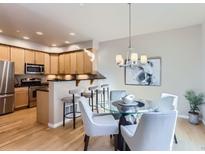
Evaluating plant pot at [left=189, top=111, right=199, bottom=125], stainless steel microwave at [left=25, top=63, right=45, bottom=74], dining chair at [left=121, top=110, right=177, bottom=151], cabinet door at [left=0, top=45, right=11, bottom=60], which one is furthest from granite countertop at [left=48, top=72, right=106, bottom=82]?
dining chair at [left=121, top=110, right=177, bottom=151]

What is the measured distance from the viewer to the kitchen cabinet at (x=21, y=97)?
5.35m

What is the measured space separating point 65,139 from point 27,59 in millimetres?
4117

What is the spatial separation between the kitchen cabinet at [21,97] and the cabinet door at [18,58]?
27.6 inches

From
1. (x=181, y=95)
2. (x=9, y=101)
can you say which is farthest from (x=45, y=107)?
(x=181, y=95)

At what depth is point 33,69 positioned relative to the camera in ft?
20.4

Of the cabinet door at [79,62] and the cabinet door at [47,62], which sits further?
the cabinet door at [47,62]

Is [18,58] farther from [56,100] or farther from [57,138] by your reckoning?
[57,138]

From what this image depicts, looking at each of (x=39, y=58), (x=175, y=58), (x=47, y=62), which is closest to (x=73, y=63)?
(x=47, y=62)

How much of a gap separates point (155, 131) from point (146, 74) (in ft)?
11.5

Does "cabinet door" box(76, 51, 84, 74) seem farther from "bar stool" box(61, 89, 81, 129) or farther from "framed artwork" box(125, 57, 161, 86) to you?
"bar stool" box(61, 89, 81, 129)

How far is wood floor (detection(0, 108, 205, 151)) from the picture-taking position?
9.05 feet

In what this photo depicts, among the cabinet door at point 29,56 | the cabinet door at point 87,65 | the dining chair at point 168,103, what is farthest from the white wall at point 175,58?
the cabinet door at point 29,56

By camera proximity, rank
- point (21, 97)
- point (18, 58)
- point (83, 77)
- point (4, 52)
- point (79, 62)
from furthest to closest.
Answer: point (83, 77) < point (79, 62) < point (18, 58) < point (21, 97) < point (4, 52)

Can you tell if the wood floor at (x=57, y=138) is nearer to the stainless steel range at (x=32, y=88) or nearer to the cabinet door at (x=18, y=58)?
the stainless steel range at (x=32, y=88)
